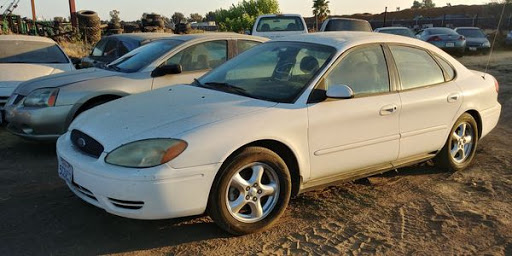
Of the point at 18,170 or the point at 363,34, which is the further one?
the point at 18,170

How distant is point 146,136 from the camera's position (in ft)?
10.9

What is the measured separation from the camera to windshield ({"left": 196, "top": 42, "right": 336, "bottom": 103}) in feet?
13.2

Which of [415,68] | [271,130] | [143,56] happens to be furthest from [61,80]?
[415,68]

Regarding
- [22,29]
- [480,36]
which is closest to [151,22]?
[22,29]

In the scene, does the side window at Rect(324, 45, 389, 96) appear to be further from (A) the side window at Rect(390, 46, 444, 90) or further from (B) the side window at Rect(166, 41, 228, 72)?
(B) the side window at Rect(166, 41, 228, 72)

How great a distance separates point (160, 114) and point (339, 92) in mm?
1402

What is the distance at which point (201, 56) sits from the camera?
6410 millimetres

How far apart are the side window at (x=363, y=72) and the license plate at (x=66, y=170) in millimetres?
2100

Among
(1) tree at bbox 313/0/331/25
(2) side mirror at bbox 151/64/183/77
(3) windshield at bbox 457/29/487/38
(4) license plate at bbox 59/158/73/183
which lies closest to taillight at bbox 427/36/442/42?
(3) windshield at bbox 457/29/487/38

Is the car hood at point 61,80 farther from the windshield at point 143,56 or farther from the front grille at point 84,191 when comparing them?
the front grille at point 84,191

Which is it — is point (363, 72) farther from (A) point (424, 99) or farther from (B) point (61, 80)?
(B) point (61, 80)

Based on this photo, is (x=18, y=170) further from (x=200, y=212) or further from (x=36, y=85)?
(x=200, y=212)

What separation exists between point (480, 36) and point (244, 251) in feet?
72.5

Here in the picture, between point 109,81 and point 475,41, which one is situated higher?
point 109,81
